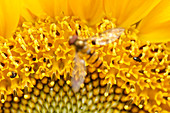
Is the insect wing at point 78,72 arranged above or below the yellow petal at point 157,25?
below

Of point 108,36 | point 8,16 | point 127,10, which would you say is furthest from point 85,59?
point 8,16

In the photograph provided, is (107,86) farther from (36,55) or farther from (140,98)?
(36,55)

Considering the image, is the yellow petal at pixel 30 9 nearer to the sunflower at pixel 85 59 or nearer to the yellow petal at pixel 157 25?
the sunflower at pixel 85 59

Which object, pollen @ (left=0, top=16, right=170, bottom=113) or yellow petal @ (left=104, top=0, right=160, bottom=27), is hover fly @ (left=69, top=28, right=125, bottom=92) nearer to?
Result: pollen @ (left=0, top=16, right=170, bottom=113)

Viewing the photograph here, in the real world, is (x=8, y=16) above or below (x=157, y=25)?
above

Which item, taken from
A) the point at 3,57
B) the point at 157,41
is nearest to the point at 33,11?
the point at 3,57

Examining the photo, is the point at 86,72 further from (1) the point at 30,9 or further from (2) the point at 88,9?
(1) the point at 30,9

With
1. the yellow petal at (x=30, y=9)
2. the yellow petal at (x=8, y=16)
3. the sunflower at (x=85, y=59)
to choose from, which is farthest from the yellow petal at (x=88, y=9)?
the yellow petal at (x=8, y=16)
